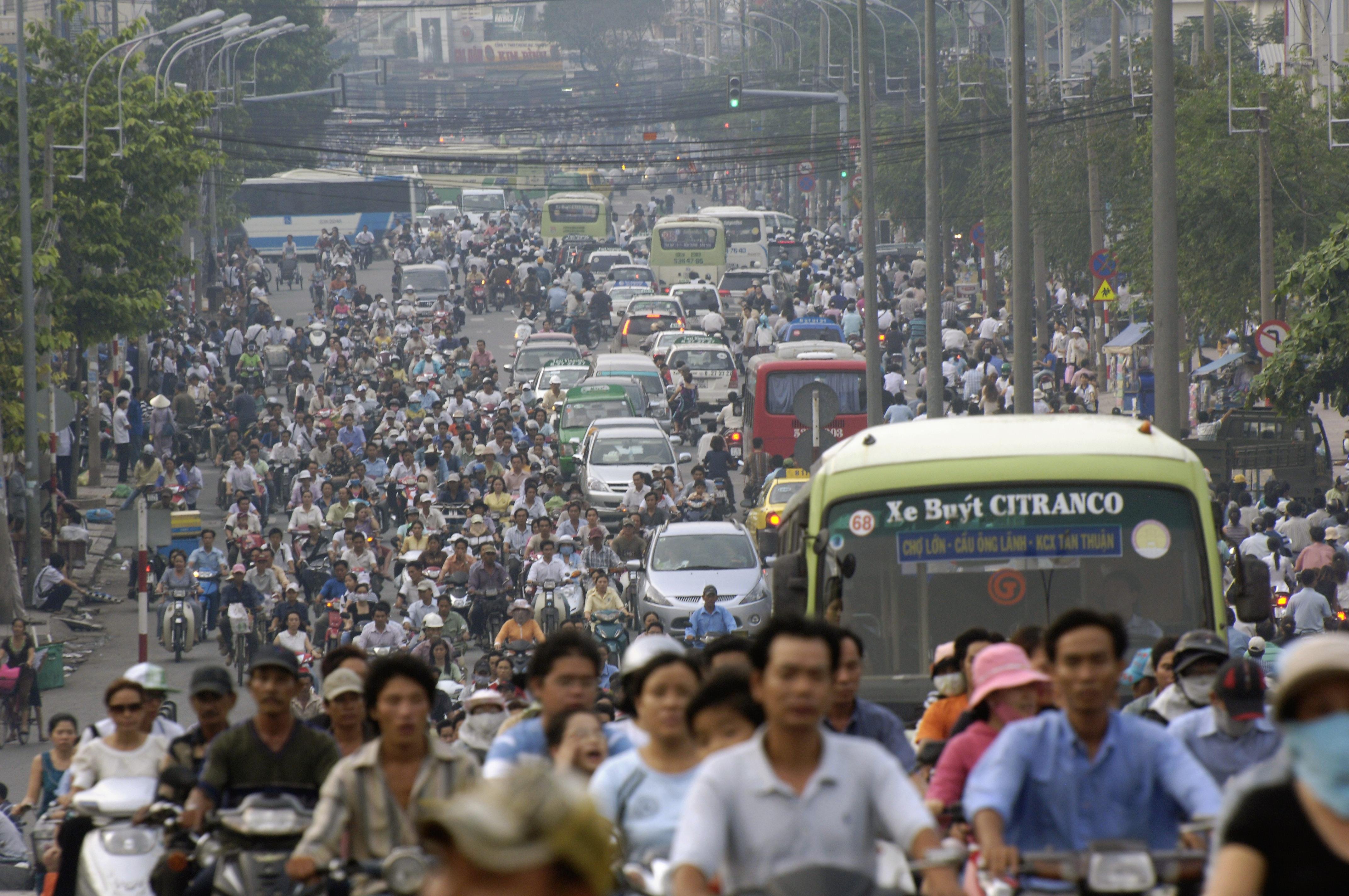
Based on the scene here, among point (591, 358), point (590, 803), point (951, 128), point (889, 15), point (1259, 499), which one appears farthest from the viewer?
point (889, 15)

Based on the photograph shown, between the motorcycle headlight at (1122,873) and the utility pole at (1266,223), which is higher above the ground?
the utility pole at (1266,223)

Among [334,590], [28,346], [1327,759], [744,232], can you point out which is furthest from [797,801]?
[744,232]

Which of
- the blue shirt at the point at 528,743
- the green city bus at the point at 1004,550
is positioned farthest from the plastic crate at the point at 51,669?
the blue shirt at the point at 528,743

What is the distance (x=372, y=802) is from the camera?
19.4 feet

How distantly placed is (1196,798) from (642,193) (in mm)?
117497

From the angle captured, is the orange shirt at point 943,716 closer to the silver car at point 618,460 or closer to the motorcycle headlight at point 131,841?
the motorcycle headlight at point 131,841

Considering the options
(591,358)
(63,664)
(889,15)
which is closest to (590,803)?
(63,664)

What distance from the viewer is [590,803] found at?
2.79 metres

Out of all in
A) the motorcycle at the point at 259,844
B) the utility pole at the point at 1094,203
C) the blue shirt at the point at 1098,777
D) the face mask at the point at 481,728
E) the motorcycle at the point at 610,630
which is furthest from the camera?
the utility pole at the point at 1094,203

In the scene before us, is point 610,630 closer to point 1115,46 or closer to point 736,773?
point 736,773

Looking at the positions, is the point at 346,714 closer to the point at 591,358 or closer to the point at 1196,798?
the point at 1196,798

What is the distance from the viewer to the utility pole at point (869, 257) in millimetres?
30859

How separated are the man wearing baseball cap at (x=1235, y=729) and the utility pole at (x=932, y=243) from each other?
74.4 feet

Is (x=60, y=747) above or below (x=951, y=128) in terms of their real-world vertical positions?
below
